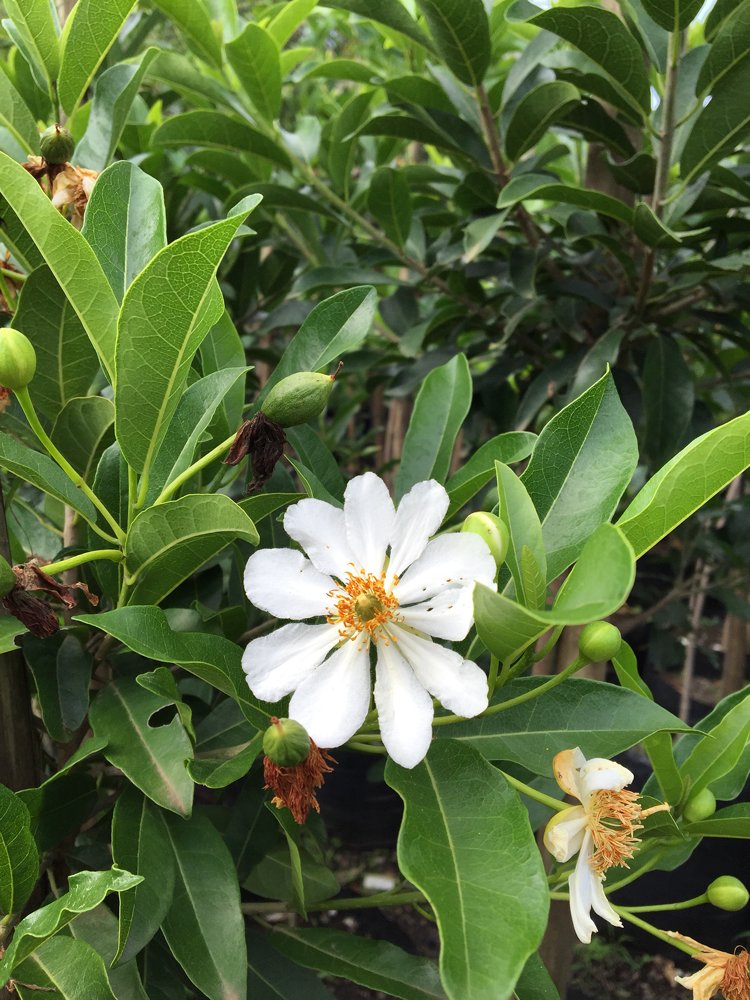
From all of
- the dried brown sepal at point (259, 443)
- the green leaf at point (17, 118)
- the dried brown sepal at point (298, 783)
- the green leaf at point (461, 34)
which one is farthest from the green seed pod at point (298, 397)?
the green leaf at point (461, 34)

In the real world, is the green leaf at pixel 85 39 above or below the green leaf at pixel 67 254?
above

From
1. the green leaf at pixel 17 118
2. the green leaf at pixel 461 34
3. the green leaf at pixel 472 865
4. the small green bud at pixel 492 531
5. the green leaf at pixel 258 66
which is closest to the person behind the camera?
the green leaf at pixel 472 865

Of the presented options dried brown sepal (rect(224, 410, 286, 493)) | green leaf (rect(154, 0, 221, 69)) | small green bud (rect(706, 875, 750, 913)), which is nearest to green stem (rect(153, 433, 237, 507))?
dried brown sepal (rect(224, 410, 286, 493))

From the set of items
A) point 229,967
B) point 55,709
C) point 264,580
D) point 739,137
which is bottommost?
point 229,967

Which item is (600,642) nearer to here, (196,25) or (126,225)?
(126,225)

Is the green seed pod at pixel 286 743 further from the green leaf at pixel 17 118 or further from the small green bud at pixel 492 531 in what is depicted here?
the green leaf at pixel 17 118

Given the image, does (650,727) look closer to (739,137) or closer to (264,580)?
(264,580)

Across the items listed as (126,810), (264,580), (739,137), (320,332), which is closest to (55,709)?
(126,810)

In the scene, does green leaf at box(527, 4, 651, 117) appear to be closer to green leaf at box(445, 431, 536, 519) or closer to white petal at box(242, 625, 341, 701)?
green leaf at box(445, 431, 536, 519)
